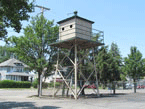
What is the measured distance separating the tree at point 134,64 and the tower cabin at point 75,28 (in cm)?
1174

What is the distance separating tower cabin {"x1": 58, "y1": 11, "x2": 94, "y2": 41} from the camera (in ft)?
61.8

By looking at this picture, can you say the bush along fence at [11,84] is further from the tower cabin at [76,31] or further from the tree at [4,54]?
the tree at [4,54]

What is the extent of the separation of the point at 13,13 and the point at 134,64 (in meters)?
21.9

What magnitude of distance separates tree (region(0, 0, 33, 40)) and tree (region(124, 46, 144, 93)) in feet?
67.6

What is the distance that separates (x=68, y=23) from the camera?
1970cm

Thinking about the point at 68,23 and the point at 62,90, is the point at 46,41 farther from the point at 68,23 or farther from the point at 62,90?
the point at 62,90

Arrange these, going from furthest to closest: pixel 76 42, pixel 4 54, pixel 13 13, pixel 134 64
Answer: pixel 4 54, pixel 134 64, pixel 76 42, pixel 13 13

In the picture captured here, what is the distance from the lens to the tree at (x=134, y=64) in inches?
1119

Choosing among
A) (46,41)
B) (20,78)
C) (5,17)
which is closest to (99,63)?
(46,41)

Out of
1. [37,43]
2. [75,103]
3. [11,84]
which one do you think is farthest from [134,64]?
[11,84]

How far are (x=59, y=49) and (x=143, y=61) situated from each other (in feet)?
45.2

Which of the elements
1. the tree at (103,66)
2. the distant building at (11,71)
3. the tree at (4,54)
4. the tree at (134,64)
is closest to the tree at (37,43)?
the tree at (103,66)

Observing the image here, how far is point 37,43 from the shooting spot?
21.1 meters

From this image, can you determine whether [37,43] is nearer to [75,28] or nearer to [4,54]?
[75,28]
